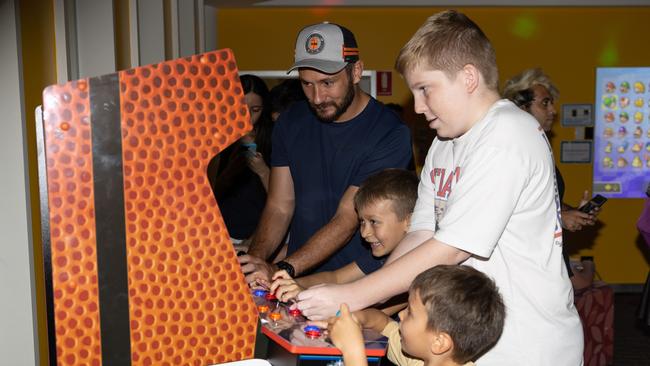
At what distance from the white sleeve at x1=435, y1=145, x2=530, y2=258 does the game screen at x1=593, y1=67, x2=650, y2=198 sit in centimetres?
504

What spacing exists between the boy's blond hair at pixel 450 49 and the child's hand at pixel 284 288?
47 centimetres

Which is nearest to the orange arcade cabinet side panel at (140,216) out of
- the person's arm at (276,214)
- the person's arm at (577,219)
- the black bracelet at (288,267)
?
the black bracelet at (288,267)

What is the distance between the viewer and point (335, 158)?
212 centimetres

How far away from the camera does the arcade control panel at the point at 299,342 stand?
111cm

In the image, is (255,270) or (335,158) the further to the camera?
(335,158)

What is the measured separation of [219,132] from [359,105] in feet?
3.55

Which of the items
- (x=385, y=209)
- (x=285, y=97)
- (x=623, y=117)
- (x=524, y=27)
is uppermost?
(x=524, y=27)

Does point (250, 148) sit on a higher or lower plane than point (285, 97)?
lower

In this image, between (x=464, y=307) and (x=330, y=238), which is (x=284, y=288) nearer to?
(x=464, y=307)

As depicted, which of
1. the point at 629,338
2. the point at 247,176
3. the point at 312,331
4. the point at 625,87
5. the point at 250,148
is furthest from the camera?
→ the point at 625,87

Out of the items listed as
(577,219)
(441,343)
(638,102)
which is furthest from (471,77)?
(638,102)

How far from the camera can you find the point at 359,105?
7.06 feet

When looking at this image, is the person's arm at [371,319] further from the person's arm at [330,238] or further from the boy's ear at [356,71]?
the boy's ear at [356,71]

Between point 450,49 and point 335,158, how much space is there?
2.86 ft
